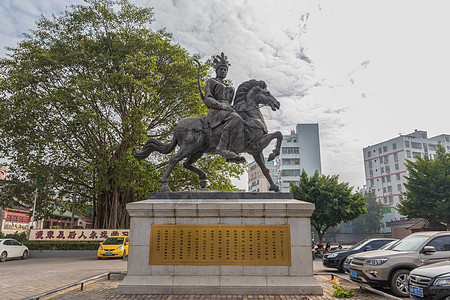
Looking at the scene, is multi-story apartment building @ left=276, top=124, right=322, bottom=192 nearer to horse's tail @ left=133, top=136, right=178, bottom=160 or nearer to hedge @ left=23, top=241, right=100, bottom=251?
hedge @ left=23, top=241, right=100, bottom=251

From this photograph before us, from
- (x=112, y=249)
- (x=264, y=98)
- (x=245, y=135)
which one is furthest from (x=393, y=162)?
(x=245, y=135)

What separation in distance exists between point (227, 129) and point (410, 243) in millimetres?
5274

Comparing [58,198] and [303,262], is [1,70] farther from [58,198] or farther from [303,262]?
[303,262]

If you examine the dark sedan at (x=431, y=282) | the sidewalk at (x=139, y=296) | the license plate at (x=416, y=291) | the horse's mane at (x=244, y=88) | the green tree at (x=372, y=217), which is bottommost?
the sidewalk at (x=139, y=296)

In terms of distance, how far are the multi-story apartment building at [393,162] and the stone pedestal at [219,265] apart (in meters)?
50.1

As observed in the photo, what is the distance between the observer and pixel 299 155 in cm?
5422

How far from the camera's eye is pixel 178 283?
5.57 metres

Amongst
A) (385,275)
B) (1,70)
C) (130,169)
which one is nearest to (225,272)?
(385,275)

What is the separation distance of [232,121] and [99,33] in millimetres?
14796

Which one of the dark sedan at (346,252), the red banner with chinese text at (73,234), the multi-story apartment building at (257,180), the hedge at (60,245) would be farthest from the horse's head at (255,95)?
the multi-story apartment building at (257,180)

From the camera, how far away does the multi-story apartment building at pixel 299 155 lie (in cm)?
5338

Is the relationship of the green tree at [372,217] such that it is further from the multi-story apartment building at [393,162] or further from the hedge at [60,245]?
the hedge at [60,245]

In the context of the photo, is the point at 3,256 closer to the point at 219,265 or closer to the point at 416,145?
the point at 219,265

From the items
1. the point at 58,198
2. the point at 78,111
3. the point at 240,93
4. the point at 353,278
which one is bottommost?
the point at 353,278
